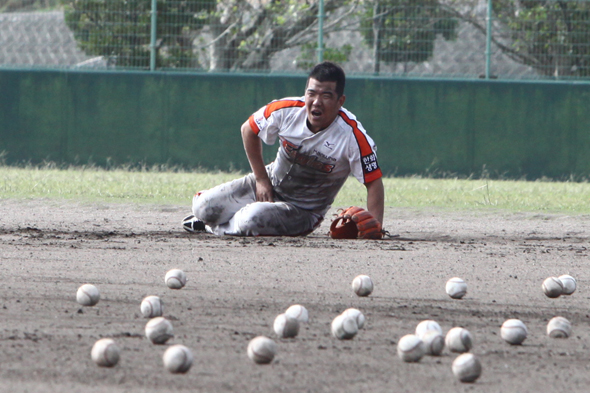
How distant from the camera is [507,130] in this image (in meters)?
16.5

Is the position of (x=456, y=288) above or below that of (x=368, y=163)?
below

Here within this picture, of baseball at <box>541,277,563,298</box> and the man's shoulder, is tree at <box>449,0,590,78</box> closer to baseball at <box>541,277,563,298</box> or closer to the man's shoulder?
the man's shoulder

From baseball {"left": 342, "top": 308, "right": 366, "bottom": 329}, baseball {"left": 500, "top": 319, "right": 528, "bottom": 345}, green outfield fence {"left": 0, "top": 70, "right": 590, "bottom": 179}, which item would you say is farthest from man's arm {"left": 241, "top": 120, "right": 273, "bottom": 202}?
green outfield fence {"left": 0, "top": 70, "right": 590, "bottom": 179}

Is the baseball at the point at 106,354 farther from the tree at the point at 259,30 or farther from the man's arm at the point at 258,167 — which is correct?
the tree at the point at 259,30

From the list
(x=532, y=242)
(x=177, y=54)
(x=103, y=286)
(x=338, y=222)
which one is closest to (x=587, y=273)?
(x=532, y=242)

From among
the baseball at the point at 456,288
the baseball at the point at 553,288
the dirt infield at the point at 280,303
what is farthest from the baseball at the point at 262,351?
the baseball at the point at 553,288

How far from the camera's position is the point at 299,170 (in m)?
8.13

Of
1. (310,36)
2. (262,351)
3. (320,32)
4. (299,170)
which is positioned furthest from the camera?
(310,36)

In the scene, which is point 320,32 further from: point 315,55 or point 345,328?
point 345,328

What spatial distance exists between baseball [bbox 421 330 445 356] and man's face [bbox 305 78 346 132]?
4078mm

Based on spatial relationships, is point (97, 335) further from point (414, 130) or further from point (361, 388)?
point (414, 130)

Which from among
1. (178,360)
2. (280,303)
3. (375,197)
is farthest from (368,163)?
(178,360)

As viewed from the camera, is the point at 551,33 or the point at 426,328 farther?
the point at 551,33

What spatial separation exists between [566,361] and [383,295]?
168cm
